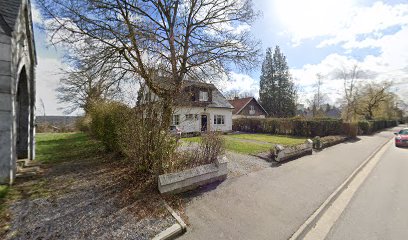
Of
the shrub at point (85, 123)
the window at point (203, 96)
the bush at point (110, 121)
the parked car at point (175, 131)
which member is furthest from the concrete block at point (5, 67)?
the window at point (203, 96)

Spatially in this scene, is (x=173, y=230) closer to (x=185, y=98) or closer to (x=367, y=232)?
(x=185, y=98)

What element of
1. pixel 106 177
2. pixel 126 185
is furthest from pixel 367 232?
pixel 106 177

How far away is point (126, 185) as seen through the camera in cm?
535

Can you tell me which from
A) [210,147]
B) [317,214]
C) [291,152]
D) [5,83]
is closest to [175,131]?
[210,147]

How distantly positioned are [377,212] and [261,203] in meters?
2.74

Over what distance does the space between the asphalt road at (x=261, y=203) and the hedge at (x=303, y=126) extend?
13051mm

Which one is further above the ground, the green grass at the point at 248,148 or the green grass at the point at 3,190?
the green grass at the point at 248,148

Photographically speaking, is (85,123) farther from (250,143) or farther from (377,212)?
(377,212)

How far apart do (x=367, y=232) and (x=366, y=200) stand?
6.51 ft

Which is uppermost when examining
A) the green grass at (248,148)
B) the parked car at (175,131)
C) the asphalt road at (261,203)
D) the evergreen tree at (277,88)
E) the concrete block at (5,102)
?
the evergreen tree at (277,88)

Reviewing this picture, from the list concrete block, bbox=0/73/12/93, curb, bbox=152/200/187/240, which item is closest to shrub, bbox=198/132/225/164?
curb, bbox=152/200/187/240

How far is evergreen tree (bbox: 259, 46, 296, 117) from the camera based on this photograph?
139 ft

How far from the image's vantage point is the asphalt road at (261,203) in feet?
11.9

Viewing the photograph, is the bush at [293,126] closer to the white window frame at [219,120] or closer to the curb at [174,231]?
the white window frame at [219,120]
